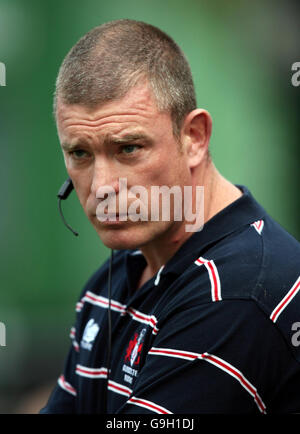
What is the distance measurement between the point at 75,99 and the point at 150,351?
873 millimetres

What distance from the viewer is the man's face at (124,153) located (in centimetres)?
216

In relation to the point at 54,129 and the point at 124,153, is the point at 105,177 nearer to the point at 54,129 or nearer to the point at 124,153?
the point at 124,153

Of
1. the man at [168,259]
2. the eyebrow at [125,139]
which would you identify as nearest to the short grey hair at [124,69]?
the man at [168,259]

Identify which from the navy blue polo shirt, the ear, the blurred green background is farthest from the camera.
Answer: the blurred green background

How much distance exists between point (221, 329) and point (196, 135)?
0.80 meters

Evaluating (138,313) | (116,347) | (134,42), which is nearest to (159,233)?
(138,313)

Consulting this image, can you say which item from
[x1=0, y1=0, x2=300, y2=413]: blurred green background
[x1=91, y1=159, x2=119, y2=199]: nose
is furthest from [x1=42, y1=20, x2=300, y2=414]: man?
[x1=0, y1=0, x2=300, y2=413]: blurred green background

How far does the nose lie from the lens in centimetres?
222

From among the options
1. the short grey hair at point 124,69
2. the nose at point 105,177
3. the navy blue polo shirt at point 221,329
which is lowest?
the navy blue polo shirt at point 221,329

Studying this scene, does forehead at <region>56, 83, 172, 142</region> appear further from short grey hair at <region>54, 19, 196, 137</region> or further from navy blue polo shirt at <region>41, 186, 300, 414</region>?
navy blue polo shirt at <region>41, 186, 300, 414</region>

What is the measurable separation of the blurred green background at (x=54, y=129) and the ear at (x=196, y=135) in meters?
3.16

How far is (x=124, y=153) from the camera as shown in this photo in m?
2.21

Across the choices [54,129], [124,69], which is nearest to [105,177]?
[124,69]

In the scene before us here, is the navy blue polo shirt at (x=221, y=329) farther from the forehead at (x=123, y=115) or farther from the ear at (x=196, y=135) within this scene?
the forehead at (x=123, y=115)
